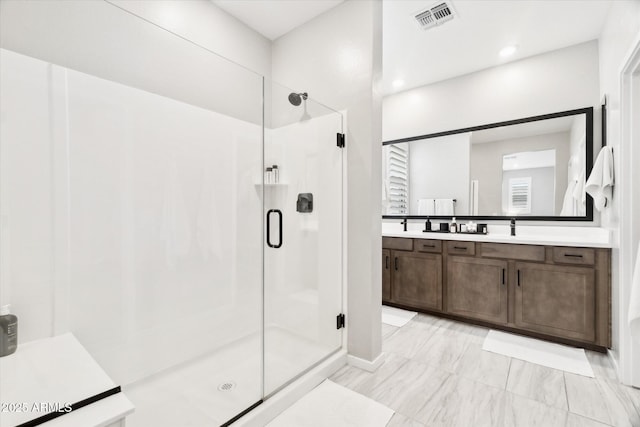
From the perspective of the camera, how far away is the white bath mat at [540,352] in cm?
208

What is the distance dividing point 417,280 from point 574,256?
4.29ft

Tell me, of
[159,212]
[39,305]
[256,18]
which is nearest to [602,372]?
[159,212]

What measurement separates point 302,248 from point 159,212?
96cm

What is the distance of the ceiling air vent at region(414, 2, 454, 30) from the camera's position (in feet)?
7.43

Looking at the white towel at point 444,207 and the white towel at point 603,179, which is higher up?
the white towel at point 603,179

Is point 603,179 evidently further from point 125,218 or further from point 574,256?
point 125,218

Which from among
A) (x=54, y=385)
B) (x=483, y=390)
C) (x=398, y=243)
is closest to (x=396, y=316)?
(x=398, y=243)

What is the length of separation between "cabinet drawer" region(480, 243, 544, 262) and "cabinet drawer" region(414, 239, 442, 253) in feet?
1.27

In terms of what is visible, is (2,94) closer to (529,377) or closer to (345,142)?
(345,142)

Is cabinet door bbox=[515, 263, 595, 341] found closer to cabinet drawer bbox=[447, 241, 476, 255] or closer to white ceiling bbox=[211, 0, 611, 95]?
cabinet drawer bbox=[447, 241, 476, 255]

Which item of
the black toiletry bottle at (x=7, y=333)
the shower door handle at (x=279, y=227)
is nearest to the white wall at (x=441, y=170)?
the shower door handle at (x=279, y=227)

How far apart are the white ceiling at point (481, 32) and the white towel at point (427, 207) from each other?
148 cm

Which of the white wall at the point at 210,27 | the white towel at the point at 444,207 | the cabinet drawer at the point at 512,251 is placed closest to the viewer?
the white wall at the point at 210,27

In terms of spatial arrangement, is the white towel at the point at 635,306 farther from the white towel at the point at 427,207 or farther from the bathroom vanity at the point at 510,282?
the white towel at the point at 427,207
